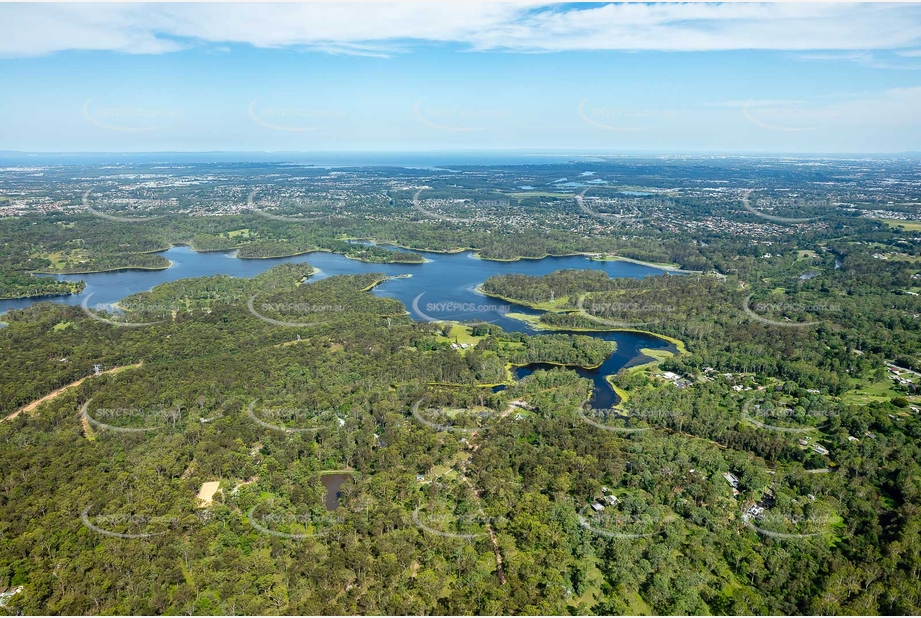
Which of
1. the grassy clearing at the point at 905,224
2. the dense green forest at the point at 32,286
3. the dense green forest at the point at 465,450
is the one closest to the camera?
the dense green forest at the point at 465,450

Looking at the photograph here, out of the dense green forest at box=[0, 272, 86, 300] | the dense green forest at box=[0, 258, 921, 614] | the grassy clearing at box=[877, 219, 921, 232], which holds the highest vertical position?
the grassy clearing at box=[877, 219, 921, 232]

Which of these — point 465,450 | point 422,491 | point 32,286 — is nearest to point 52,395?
point 422,491

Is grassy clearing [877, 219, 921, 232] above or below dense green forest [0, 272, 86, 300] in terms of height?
above

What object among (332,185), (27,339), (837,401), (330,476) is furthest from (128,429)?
(332,185)

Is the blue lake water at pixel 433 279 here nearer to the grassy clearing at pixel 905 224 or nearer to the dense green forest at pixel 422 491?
the dense green forest at pixel 422 491

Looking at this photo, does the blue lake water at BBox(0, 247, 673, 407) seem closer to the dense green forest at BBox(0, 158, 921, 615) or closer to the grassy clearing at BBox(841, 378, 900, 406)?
the dense green forest at BBox(0, 158, 921, 615)

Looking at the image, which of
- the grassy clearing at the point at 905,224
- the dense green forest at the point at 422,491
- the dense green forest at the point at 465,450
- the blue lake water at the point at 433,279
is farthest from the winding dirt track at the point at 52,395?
the grassy clearing at the point at 905,224

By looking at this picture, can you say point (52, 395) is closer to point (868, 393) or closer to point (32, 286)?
point (32, 286)

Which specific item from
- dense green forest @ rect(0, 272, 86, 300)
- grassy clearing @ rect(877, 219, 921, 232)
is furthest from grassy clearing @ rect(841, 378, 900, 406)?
dense green forest @ rect(0, 272, 86, 300)

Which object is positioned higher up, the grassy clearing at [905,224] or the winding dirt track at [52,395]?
the grassy clearing at [905,224]
